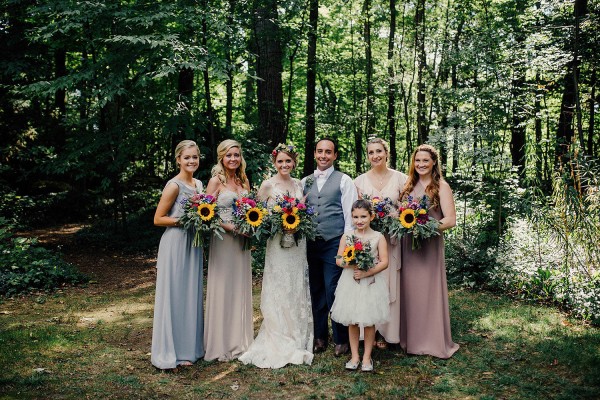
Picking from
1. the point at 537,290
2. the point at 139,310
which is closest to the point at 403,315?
the point at 537,290

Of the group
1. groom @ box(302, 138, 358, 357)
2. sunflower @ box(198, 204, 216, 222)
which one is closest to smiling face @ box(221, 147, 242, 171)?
sunflower @ box(198, 204, 216, 222)

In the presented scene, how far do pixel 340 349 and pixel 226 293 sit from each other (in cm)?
146

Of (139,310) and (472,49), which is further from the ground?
(472,49)

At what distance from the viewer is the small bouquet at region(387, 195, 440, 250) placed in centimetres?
519

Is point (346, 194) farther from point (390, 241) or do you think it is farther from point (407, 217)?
point (390, 241)

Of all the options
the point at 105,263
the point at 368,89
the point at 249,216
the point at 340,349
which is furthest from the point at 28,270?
the point at 368,89

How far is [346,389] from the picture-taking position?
4.64 metres

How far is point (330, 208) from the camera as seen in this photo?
5.46m

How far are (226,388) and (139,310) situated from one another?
12.3 ft

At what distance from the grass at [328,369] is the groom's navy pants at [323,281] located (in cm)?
32

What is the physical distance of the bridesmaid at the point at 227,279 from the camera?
547 cm

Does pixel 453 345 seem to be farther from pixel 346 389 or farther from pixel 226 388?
pixel 226 388

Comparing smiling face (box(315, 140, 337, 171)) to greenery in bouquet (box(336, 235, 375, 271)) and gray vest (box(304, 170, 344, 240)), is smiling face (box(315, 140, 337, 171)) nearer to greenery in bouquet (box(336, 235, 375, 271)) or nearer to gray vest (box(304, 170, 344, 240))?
gray vest (box(304, 170, 344, 240))

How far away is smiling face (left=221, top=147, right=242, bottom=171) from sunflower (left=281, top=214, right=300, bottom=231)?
2.93 feet
